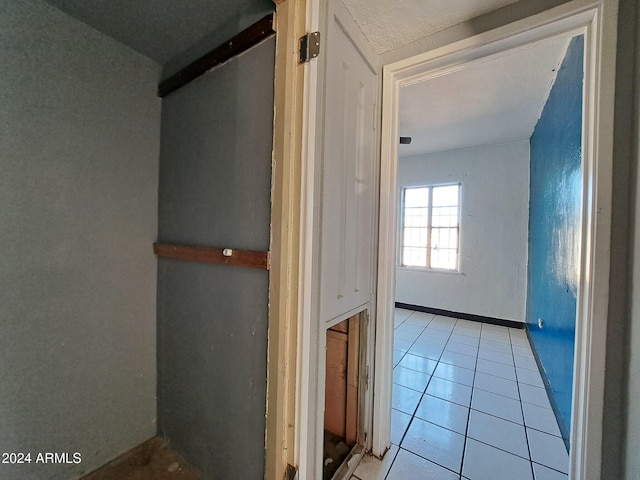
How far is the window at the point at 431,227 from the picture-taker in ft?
13.6

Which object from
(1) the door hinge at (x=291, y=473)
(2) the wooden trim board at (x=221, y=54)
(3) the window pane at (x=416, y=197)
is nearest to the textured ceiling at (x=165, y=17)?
(2) the wooden trim board at (x=221, y=54)

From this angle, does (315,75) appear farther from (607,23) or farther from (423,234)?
(423,234)

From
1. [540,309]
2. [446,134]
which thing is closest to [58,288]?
[540,309]

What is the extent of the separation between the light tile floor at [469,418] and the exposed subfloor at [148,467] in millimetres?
904

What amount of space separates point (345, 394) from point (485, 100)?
288 cm

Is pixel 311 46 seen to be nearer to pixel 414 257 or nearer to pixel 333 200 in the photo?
pixel 333 200

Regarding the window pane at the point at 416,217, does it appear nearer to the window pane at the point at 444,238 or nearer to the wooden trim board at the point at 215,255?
the window pane at the point at 444,238

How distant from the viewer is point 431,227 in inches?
171

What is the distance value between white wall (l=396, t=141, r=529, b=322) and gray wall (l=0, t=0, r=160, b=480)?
13.0ft

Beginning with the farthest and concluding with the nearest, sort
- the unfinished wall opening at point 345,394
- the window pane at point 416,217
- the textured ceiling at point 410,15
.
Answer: the window pane at point 416,217
the unfinished wall opening at point 345,394
the textured ceiling at point 410,15

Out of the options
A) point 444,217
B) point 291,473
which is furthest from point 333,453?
point 444,217

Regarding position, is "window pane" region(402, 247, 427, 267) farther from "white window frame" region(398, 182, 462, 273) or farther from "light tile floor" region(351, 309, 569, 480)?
"light tile floor" region(351, 309, 569, 480)

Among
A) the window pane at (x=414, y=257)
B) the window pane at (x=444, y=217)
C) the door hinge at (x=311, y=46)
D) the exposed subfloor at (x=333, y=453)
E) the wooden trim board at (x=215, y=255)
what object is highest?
the door hinge at (x=311, y=46)

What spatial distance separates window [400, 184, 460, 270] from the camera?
4.13 m
